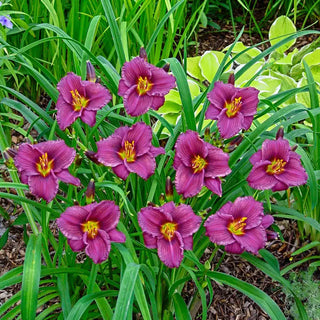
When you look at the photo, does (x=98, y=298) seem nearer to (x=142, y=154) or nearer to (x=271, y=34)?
(x=142, y=154)

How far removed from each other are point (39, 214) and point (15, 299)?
0.26m

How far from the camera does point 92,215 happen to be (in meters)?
1.11

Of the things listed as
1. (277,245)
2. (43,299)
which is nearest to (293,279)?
(277,245)

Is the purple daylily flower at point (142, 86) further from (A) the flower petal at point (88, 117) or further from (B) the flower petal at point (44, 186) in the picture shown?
(B) the flower petal at point (44, 186)

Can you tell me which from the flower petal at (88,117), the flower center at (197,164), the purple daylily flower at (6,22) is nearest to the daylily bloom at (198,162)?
the flower center at (197,164)

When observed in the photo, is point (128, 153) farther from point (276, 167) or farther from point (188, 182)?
point (276, 167)

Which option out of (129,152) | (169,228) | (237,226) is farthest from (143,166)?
(237,226)

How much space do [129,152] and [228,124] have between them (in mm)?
262

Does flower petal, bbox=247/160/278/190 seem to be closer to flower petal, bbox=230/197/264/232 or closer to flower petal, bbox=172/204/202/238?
flower petal, bbox=230/197/264/232

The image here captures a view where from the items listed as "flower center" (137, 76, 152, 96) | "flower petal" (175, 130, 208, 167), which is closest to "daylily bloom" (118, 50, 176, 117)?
"flower center" (137, 76, 152, 96)

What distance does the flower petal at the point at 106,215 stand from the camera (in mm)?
1105

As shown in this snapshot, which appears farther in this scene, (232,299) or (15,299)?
(232,299)

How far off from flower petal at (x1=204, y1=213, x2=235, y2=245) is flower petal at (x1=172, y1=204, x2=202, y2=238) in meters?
0.04

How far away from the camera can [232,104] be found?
1.27 meters
